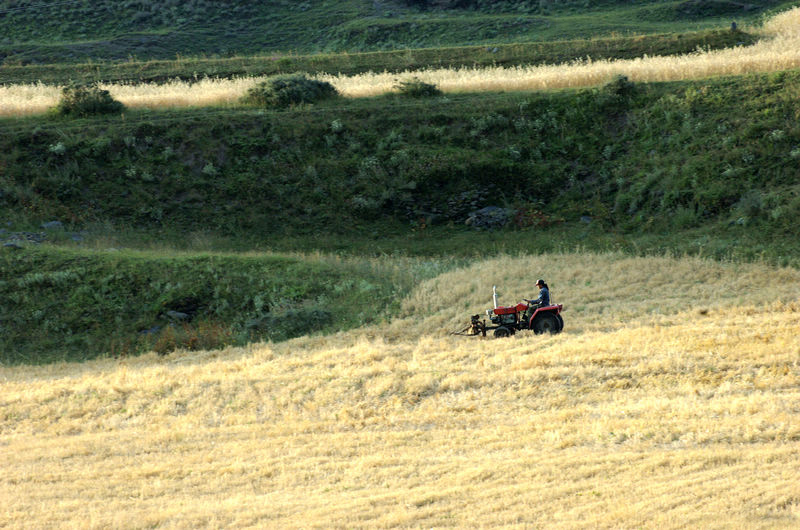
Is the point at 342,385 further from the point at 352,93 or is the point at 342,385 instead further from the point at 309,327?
the point at 352,93

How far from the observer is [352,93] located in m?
34.8

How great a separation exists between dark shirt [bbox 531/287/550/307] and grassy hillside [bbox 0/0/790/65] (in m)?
37.4

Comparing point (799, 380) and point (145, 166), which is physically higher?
point (145, 166)

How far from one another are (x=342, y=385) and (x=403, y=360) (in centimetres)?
182

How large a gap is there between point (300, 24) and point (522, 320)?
50856 mm

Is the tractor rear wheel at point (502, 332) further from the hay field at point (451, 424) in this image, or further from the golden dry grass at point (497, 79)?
the golden dry grass at point (497, 79)

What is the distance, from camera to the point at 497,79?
35.2 meters

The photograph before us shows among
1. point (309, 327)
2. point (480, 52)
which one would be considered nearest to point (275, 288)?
point (309, 327)

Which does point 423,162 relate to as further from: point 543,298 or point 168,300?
point 543,298

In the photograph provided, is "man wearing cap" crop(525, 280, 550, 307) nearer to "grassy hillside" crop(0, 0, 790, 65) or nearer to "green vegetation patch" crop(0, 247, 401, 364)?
"green vegetation patch" crop(0, 247, 401, 364)

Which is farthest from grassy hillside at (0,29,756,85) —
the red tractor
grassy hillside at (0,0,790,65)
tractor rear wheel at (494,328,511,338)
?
tractor rear wheel at (494,328,511,338)

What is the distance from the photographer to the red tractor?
55.5ft

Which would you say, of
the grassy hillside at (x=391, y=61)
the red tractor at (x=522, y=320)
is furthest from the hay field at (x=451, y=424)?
the grassy hillside at (x=391, y=61)

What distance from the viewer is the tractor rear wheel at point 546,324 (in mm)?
16906
